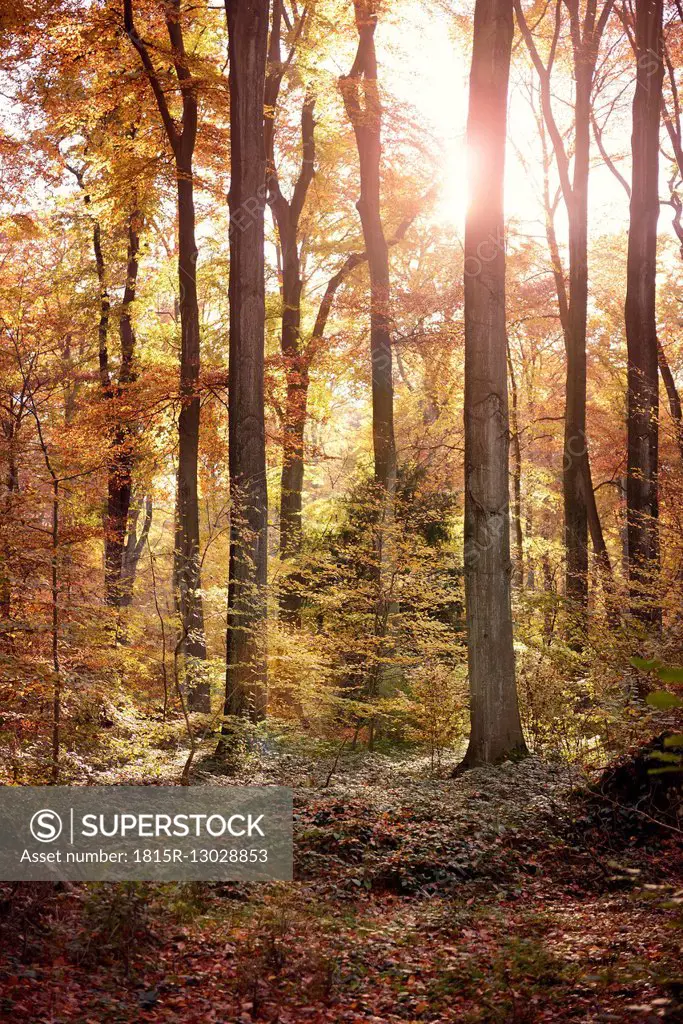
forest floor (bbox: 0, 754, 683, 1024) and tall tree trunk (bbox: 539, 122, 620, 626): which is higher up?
tall tree trunk (bbox: 539, 122, 620, 626)

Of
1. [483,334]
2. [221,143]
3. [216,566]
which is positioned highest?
[221,143]

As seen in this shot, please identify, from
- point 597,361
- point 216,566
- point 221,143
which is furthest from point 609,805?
point 597,361

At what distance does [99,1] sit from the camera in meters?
11.6

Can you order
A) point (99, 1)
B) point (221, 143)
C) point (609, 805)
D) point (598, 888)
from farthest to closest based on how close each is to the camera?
point (221, 143), point (99, 1), point (609, 805), point (598, 888)

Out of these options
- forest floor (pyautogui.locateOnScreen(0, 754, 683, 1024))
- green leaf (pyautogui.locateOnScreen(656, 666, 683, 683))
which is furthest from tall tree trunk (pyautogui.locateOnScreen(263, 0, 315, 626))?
green leaf (pyautogui.locateOnScreen(656, 666, 683, 683))

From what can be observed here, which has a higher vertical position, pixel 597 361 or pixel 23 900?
pixel 597 361

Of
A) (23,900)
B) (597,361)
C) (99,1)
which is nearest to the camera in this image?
(23,900)

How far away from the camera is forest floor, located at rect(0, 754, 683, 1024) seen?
386 centimetres

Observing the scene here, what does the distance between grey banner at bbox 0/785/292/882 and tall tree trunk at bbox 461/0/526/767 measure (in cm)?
228

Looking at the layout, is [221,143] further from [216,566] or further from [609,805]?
[609,805]

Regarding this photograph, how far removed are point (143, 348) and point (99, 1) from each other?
5737mm

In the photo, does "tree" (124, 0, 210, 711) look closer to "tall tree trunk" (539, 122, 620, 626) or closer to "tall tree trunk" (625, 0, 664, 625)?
"tall tree trunk" (539, 122, 620, 626)

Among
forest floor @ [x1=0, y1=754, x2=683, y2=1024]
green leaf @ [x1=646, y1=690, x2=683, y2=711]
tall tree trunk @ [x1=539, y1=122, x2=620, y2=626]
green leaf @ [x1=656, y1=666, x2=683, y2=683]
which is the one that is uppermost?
tall tree trunk @ [x1=539, y1=122, x2=620, y2=626]

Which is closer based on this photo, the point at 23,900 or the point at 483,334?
the point at 23,900
